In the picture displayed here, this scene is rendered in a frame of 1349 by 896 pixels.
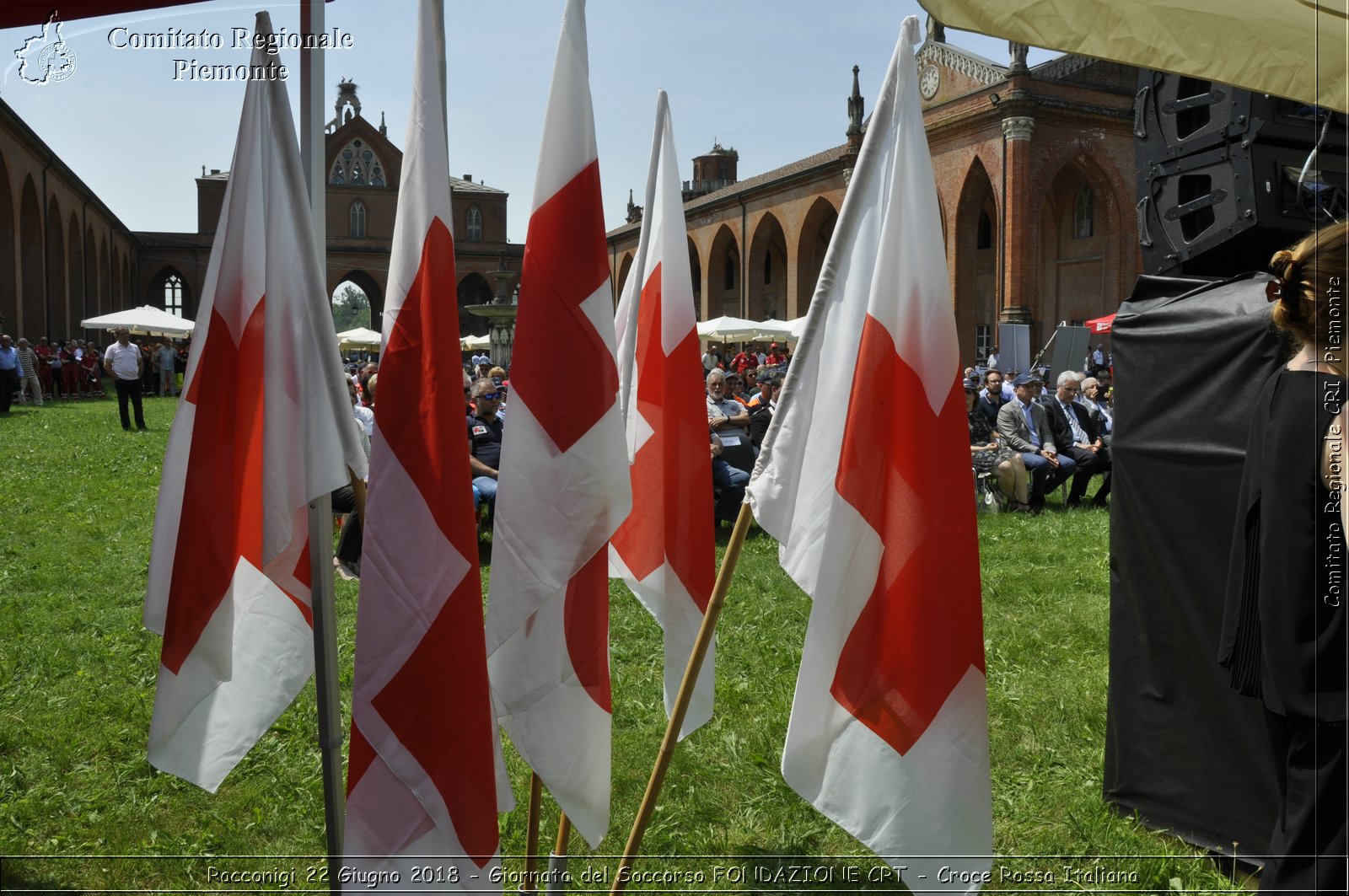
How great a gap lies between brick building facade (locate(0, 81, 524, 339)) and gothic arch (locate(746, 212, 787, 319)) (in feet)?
33.1

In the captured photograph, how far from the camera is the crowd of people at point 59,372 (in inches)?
782

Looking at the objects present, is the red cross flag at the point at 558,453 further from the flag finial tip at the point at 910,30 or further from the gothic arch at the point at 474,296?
the gothic arch at the point at 474,296

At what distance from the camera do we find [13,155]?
29.1 meters

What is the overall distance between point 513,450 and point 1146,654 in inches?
90.1

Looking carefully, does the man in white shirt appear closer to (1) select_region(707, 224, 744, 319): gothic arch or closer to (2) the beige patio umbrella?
(2) the beige patio umbrella

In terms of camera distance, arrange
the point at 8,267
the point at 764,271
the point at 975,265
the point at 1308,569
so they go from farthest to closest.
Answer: the point at 764,271
the point at 975,265
the point at 8,267
the point at 1308,569

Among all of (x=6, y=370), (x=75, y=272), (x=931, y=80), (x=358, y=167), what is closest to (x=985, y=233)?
(x=931, y=80)

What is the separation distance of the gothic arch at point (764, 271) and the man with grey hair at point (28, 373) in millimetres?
25921

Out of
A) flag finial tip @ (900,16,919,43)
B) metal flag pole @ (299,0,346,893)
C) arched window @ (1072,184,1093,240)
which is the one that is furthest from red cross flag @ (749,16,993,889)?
arched window @ (1072,184,1093,240)

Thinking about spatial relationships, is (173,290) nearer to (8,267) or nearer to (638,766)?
(8,267)

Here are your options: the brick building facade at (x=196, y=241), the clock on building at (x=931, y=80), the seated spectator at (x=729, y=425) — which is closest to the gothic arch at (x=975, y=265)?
the clock on building at (x=931, y=80)

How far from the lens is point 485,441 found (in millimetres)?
8117

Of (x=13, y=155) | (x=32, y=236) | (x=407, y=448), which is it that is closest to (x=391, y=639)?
(x=407, y=448)

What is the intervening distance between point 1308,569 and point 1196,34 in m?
1.29
